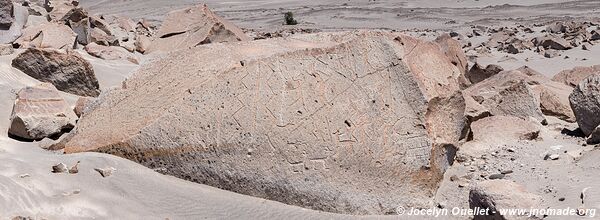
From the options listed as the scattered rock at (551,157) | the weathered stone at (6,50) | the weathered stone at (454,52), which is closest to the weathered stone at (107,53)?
the weathered stone at (6,50)

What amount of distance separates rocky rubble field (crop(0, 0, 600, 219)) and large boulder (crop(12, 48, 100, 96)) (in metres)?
0.57

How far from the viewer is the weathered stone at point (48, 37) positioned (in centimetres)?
665

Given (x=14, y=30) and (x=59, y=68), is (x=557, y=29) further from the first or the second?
(x=59, y=68)

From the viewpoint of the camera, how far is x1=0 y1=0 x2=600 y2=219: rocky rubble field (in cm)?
371

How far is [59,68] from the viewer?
567 cm

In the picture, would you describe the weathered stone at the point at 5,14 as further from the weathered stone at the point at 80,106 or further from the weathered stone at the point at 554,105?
the weathered stone at the point at 554,105

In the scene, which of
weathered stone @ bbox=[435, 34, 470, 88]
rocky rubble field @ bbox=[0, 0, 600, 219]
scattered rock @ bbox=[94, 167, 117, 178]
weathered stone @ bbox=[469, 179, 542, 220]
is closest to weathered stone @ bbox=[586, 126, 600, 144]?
rocky rubble field @ bbox=[0, 0, 600, 219]

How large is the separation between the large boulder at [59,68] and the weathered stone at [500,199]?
12.1ft

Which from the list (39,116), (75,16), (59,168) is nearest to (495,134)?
(59,168)

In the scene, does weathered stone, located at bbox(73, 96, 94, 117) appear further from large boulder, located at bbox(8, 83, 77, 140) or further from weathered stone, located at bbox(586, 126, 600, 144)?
weathered stone, located at bbox(586, 126, 600, 144)

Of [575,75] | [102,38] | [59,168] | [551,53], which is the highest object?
[59,168]

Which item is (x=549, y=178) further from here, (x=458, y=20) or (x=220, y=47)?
(x=458, y=20)

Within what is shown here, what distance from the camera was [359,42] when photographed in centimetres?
434

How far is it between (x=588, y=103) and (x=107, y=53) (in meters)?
5.04
